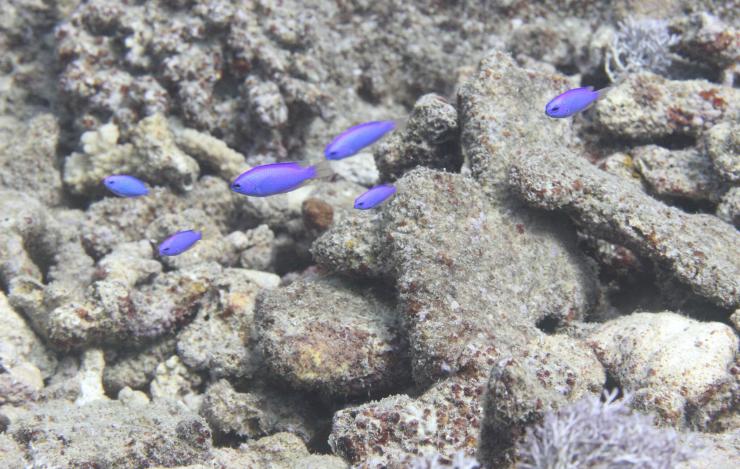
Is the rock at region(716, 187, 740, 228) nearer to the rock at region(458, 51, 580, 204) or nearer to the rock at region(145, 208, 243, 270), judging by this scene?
the rock at region(458, 51, 580, 204)

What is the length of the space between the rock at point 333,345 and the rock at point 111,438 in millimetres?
694

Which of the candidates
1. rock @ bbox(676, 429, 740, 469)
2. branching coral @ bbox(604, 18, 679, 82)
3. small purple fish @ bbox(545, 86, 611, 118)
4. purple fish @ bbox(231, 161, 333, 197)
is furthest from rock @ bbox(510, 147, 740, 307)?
branching coral @ bbox(604, 18, 679, 82)

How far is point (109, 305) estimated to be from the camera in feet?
15.0

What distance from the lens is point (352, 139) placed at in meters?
4.07

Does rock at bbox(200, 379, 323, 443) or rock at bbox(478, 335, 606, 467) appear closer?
rock at bbox(478, 335, 606, 467)

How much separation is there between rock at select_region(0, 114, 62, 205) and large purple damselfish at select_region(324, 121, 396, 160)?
3873 millimetres

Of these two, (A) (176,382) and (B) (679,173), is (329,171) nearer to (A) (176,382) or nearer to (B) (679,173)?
(A) (176,382)

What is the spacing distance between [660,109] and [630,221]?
6.17 feet

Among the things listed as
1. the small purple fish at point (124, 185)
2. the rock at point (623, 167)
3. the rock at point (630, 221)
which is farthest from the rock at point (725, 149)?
the small purple fish at point (124, 185)

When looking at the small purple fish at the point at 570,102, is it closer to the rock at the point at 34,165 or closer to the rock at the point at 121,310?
the rock at the point at 121,310

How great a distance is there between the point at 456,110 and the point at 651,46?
295cm

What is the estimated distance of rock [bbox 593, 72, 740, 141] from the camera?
16.9 feet

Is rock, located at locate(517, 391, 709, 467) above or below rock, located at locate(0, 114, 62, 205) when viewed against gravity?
above

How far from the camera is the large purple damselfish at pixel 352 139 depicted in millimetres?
4047
